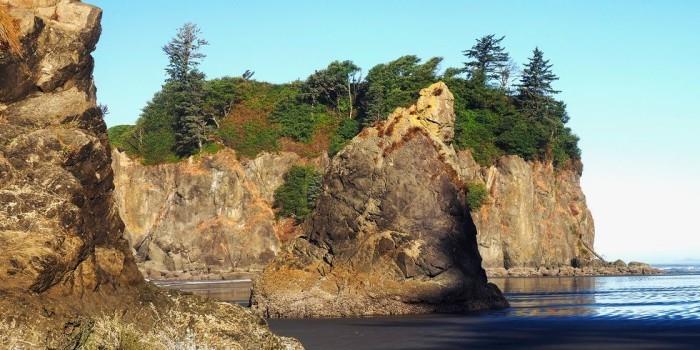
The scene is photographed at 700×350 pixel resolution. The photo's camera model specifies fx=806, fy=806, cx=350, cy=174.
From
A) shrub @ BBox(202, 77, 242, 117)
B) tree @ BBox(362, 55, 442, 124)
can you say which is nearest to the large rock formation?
tree @ BBox(362, 55, 442, 124)

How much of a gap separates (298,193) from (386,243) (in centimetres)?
6462

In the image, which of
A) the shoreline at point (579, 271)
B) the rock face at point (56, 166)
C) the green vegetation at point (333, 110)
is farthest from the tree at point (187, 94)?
the rock face at point (56, 166)

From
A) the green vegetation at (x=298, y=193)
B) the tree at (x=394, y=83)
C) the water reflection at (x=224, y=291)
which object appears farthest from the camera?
the tree at (x=394, y=83)

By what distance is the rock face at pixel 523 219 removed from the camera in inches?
Result: 3607

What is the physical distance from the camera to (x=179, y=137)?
102m

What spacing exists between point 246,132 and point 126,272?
9021 cm

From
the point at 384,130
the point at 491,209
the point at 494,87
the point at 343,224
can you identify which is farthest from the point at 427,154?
the point at 494,87

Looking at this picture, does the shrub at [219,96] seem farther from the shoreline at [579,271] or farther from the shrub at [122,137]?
the shoreline at [579,271]

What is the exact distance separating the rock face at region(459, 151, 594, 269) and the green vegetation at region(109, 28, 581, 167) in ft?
8.45

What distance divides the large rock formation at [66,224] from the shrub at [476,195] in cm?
7767

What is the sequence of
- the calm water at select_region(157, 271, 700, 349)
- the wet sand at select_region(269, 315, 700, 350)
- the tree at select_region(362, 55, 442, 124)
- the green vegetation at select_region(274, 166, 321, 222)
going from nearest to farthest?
the wet sand at select_region(269, 315, 700, 350)
the calm water at select_region(157, 271, 700, 349)
the green vegetation at select_region(274, 166, 321, 222)
the tree at select_region(362, 55, 442, 124)

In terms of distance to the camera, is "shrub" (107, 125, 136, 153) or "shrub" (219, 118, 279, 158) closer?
"shrub" (219, 118, 279, 158)

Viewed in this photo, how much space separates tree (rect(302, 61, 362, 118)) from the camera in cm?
11019

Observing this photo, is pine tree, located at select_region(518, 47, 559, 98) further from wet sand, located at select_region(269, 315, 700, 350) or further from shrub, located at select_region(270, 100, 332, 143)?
wet sand, located at select_region(269, 315, 700, 350)
